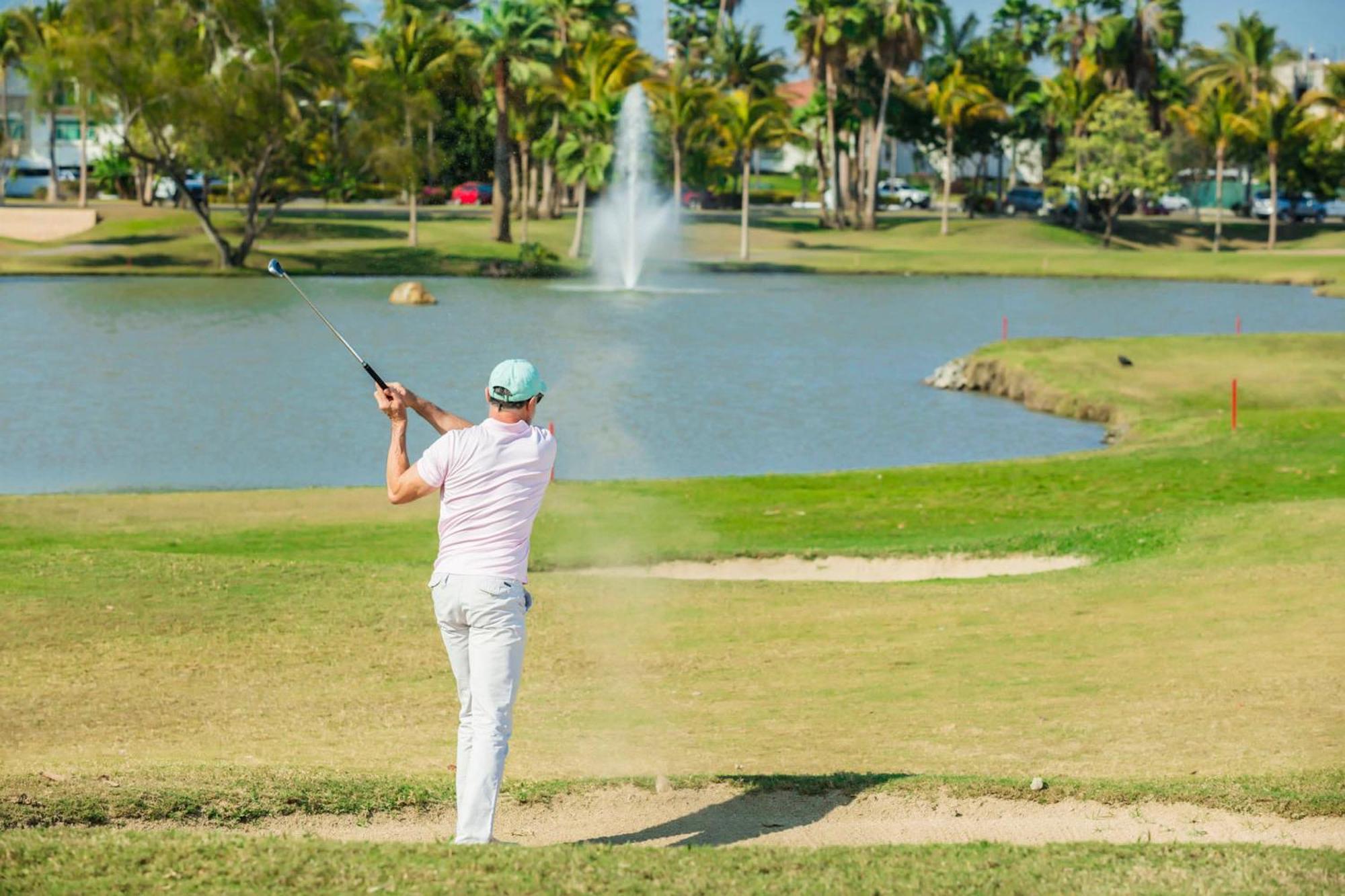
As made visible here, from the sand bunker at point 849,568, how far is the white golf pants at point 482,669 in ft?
45.0

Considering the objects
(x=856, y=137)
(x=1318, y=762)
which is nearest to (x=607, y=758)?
(x=1318, y=762)

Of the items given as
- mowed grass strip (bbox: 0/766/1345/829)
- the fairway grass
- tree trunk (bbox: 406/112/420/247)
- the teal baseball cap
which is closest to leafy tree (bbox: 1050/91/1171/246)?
tree trunk (bbox: 406/112/420/247)

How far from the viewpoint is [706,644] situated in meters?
17.3

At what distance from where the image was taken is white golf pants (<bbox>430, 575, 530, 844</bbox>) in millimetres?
9250

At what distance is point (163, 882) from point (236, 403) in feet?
128

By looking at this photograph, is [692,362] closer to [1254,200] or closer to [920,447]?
[920,447]

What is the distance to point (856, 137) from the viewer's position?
127 m

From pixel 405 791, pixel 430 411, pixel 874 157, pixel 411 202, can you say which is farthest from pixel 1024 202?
pixel 430 411

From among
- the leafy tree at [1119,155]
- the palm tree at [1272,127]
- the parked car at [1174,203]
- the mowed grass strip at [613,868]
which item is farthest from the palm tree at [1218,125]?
the mowed grass strip at [613,868]

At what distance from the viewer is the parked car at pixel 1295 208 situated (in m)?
135

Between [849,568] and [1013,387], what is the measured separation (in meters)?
27.6

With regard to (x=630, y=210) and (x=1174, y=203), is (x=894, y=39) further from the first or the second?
(x=1174, y=203)

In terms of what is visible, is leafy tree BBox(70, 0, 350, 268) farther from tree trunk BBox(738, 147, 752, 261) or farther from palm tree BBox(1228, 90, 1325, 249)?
palm tree BBox(1228, 90, 1325, 249)

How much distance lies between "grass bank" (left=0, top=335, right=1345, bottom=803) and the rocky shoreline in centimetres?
1651
